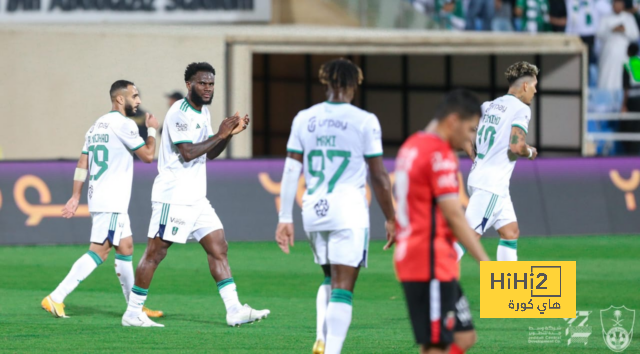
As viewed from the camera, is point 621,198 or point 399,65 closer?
A: point 621,198

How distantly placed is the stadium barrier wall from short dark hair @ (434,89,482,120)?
1133cm

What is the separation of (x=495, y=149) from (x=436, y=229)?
17.1 ft

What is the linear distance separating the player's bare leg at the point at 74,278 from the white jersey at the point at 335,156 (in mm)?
3690

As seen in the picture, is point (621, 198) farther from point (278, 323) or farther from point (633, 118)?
point (278, 323)

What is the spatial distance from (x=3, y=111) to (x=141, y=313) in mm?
13702

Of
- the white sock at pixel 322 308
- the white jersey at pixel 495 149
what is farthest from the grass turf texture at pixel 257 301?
the white jersey at pixel 495 149

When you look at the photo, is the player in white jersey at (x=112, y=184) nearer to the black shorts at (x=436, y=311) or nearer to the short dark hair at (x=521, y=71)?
the short dark hair at (x=521, y=71)

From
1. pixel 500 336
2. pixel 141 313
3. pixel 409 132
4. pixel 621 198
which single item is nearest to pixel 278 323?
pixel 141 313

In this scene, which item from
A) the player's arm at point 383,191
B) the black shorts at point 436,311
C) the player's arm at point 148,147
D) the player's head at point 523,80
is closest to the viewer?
the black shorts at point 436,311

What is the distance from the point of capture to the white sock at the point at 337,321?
7.82m

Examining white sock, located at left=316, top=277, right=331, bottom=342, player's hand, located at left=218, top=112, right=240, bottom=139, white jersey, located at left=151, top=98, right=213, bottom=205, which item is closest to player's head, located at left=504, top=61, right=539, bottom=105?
player's hand, located at left=218, top=112, right=240, bottom=139

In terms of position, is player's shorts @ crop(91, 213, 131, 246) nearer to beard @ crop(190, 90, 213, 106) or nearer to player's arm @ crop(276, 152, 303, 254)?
beard @ crop(190, 90, 213, 106)

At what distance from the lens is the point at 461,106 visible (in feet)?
20.7

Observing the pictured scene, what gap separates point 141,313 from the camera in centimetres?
1019
